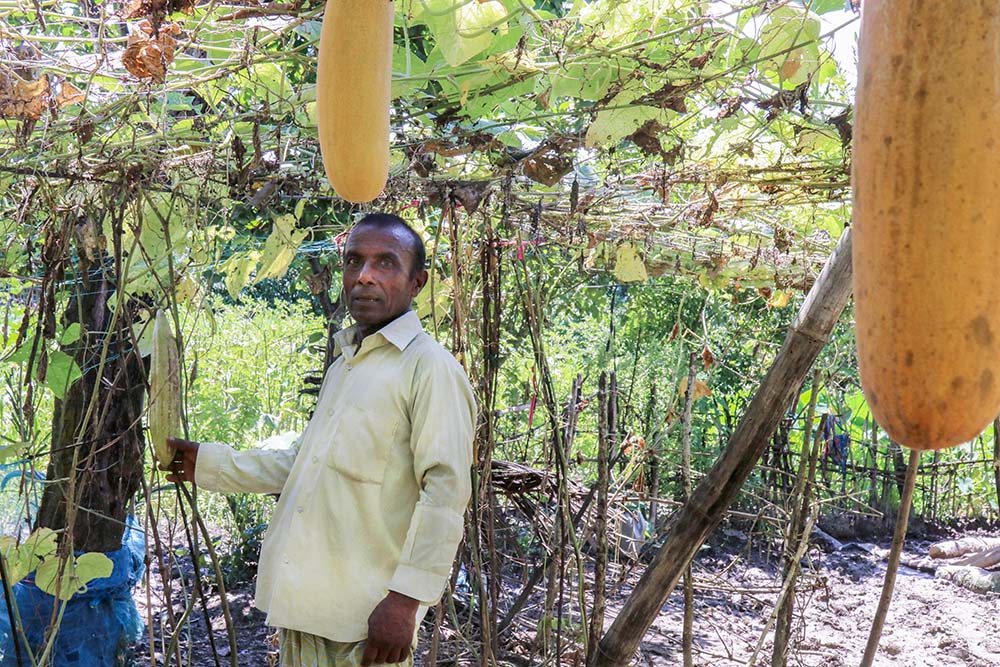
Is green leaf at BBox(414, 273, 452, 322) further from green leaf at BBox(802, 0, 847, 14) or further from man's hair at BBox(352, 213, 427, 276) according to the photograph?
green leaf at BBox(802, 0, 847, 14)

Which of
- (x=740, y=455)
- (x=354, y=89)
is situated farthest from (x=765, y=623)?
(x=354, y=89)

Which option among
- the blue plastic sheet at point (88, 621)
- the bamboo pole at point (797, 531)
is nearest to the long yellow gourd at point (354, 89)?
the bamboo pole at point (797, 531)

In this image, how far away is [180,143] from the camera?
7.97 ft

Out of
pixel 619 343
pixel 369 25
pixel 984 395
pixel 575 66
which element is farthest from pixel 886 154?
pixel 619 343

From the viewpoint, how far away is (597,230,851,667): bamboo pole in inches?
67.7

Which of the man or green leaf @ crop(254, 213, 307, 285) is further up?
green leaf @ crop(254, 213, 307, 285)

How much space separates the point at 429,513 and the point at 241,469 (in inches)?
22.9

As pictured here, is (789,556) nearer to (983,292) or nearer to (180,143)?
(180,143)

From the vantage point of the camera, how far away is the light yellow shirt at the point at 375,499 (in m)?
1.98

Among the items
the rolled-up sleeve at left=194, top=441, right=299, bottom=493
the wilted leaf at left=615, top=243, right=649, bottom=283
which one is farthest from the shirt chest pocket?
the wilted leaf at left=615, top=243, right=649, bottom=283

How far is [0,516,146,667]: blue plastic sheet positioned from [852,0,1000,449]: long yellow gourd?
3.27m

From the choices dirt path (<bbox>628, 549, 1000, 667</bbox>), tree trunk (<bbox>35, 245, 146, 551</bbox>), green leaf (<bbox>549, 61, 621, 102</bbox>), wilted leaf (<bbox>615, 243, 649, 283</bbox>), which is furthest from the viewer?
dirt path (<bbox>628, 549, 1000, 667</bbox>)

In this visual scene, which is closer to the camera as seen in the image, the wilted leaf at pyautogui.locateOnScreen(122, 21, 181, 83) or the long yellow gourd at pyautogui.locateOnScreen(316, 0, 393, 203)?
the long yellow gourd at pyautogui.locateOnScreen(316, 0, 393, 203)

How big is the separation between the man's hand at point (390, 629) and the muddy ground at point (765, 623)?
2.05 metres
